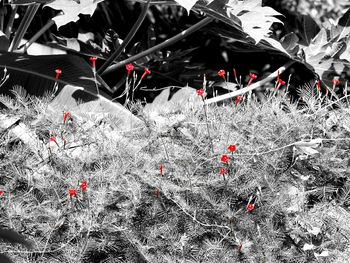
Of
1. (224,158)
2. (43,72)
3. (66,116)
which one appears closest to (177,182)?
(224,158)

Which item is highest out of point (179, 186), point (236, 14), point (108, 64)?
point (236, 14)

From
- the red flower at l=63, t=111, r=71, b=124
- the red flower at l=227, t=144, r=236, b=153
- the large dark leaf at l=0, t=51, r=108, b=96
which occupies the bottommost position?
the large dark leaf at l=0, t=51, r=108, b=96

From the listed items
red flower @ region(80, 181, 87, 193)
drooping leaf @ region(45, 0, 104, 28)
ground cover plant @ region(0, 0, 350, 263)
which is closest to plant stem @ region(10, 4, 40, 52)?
drooping leaf @ region(45, 0, 104, 28)

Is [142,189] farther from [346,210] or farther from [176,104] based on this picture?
[346,210]

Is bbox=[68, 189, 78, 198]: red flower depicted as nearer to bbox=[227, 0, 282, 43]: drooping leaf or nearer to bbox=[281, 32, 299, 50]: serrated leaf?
bbox=[227, 0, 282, 43]: drooping leaf

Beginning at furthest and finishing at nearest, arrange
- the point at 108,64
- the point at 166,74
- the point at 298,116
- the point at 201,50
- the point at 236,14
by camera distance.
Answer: the point at 201,50 < the point at 166,74 < the point at 108,64 < the point at 236,14 < the point at 298,116

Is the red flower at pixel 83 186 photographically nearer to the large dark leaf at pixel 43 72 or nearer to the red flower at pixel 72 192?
the red flower at pixel 72 192

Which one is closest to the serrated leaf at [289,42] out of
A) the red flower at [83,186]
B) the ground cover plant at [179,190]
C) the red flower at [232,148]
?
the ground cover plant at [179,190]

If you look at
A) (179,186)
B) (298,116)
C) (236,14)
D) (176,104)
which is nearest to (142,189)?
(179,186)

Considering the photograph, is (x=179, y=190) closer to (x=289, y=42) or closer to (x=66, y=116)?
(x=66, y=116)
